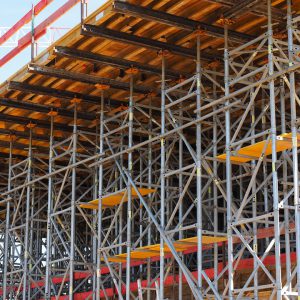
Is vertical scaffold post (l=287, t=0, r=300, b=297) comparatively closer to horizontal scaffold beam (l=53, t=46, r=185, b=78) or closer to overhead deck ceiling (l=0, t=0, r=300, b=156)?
overhead deck ceiling (l=0, t=0, r=300, b=156)

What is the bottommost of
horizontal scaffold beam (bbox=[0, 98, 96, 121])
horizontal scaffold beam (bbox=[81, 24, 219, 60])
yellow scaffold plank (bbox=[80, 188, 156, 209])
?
yellow scaffold plank (bbox=[80, 188, 156, 209])

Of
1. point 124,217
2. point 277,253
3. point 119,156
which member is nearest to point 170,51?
point 119,156

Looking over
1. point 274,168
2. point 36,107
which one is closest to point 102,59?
point 36,107

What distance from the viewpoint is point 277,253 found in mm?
19688

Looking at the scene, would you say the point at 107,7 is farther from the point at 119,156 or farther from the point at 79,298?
the point at 79,298

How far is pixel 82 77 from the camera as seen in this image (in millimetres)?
27578

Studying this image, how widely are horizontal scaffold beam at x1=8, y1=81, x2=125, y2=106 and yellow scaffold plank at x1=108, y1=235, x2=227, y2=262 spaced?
576cm

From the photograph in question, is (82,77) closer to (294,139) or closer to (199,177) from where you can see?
(199,177)

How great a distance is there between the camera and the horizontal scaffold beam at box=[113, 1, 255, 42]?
74.6 feet

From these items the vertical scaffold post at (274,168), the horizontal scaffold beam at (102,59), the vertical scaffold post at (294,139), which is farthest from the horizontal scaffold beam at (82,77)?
the vertical scaffold post at (294,139)

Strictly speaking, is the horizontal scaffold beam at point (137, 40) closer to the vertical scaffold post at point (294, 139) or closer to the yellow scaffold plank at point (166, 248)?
the vertical scaffold post at point (294, 139)

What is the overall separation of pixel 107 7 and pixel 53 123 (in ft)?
34.0

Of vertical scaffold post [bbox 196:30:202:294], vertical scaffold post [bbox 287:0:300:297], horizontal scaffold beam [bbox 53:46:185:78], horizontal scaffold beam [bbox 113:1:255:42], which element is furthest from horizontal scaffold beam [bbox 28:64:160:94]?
vertical scaffold post [bbox 287:0:300:297]

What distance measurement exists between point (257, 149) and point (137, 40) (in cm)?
533
